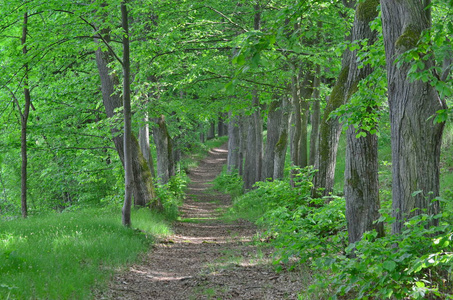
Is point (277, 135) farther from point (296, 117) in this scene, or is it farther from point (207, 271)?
point (207, 271)

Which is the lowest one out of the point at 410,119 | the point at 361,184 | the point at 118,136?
the point at 361,184

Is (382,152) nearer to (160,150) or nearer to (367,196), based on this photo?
(160,150)

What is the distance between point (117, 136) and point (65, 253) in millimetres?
5202

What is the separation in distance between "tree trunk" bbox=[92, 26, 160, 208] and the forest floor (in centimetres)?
156

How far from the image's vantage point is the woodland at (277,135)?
4246 millimetres

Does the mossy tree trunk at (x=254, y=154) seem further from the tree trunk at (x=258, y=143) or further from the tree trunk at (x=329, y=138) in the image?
the tree trunk at (x=329, y=138)

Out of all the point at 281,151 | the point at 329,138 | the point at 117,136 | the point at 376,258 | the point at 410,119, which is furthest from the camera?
the point at 281,151

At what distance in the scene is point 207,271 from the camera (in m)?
8.23

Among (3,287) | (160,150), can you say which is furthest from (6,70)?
(160,150)

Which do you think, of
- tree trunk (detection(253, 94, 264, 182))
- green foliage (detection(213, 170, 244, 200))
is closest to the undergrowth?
tree trunk (detection(253, 94, 264, 182))

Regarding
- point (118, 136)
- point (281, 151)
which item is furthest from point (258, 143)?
point (118, 136)

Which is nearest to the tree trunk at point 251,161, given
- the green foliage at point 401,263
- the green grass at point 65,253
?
the green grass at point 65,253

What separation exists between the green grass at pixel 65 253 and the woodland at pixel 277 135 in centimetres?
4

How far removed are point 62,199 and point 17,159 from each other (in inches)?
241
